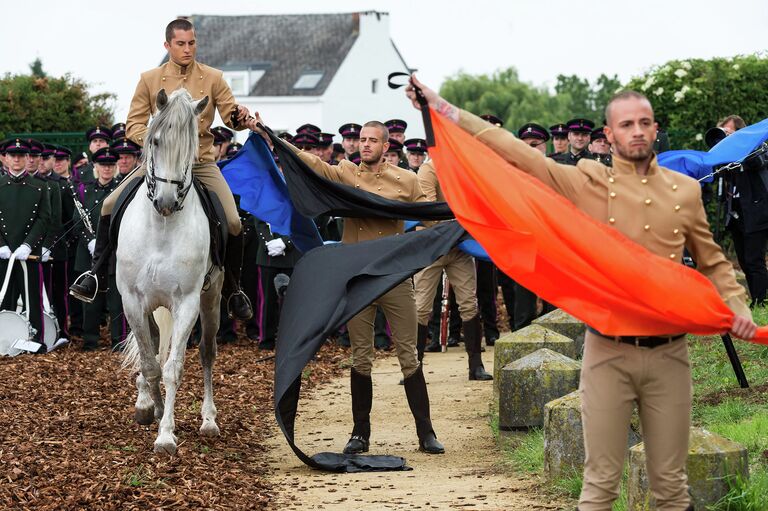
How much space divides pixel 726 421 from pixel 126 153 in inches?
388

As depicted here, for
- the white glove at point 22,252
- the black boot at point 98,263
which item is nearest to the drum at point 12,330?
the white glove at point 22,252

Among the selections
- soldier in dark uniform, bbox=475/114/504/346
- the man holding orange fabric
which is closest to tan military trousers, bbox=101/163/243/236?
the man holding orange fabric

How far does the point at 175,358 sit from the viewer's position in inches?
389

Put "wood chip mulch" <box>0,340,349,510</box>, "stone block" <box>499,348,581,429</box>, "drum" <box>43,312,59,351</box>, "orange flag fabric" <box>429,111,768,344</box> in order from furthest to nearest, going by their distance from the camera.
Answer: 1. "drum" <box>43,312,59,351</box>
2. "stone block" <box>499,348,581,429</box>
3. "wood chip mulch" <box>0,340,349,510</box>
4. "orange flag fabric" <box>429,111,768,344</box>

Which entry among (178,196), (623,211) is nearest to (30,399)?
(178,196)

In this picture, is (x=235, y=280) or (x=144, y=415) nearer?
(x=144, y=415)

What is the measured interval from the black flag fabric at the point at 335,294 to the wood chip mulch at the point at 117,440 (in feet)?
2.06

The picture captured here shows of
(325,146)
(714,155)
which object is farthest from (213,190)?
(325,146)

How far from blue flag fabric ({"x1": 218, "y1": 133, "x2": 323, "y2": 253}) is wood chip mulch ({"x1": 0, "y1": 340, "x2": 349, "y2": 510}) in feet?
5.98

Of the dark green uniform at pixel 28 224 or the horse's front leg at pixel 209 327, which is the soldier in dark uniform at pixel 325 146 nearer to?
the dark green uniform at pixel 28 224

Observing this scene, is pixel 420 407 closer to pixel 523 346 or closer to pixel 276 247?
pixel 523 346

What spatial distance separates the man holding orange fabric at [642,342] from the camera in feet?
18.6

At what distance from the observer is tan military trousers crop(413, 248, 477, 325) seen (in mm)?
13594

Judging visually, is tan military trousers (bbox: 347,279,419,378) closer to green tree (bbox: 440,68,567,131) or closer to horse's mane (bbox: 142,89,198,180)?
horse's mane (bbox: 142,89,198,180)
